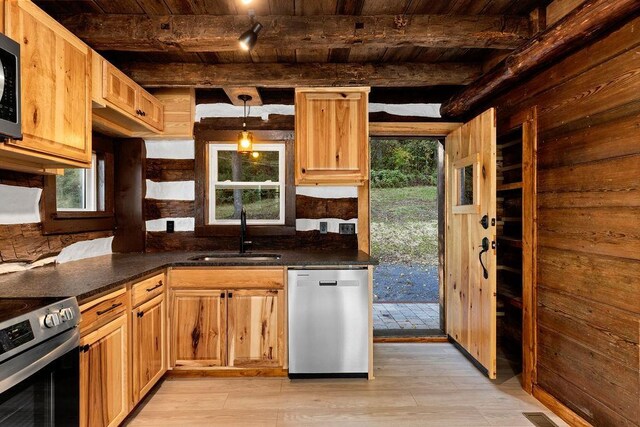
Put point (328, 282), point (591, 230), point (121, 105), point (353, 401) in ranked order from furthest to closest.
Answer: point (328, 282) < point (121, 105) < point (353, 401) < point (591, 230)

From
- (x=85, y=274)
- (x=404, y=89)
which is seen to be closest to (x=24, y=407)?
(x=85, y=274)

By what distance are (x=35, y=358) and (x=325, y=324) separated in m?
1.77

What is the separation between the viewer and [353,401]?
2449mm

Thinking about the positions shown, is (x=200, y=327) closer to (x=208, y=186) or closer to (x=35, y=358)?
(x=208, y=186)

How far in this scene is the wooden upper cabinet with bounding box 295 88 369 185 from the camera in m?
3.03

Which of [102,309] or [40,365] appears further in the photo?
[102,309]

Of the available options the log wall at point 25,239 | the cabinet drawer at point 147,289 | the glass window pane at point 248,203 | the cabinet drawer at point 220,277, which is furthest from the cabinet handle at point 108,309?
the glass window pane at point 248,203

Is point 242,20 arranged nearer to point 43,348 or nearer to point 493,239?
point 43,348

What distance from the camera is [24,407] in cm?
133

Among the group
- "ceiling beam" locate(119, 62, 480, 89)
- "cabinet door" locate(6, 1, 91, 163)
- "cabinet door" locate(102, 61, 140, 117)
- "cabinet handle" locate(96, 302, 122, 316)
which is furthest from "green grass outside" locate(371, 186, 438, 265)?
"cabinet door" locate(6, 1, 91, 163)

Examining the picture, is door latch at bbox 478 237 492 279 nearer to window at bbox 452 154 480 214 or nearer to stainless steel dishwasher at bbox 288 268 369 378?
window at bbox 452 154 480 214

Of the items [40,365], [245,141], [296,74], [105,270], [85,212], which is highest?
[296,74]

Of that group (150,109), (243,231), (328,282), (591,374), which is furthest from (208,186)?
(591,374)

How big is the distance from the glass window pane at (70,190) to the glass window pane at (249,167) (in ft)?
3.75
